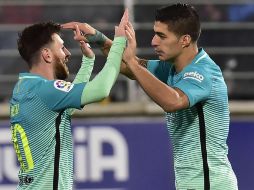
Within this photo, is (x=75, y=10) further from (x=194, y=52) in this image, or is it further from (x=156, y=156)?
(x=194, y=52)

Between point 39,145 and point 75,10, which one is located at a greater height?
point 75,10

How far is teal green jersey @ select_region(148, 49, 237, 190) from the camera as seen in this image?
5809 millimetres

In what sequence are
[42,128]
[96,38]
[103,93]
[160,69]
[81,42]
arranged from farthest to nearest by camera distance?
[160,69]
[96,38]
[81,42]
[42,128]
[103,93]

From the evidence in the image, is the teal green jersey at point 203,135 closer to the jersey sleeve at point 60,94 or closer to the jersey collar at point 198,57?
the jersey collar at point 198,57

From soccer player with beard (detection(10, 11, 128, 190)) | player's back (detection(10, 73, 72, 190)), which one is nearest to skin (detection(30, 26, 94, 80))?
soccer player with beard (detection(10, 11, 128, 190))

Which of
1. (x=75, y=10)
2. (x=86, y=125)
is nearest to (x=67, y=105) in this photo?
(x=86, y=125)

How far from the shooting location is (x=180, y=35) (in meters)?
5.93

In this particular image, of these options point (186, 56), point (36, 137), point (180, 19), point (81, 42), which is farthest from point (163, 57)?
point (36, 137)

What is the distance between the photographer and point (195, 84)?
574 cm

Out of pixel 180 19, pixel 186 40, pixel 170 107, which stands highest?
pixel 180 19

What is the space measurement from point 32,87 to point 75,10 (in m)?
4.00

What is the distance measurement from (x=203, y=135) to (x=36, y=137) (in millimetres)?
988

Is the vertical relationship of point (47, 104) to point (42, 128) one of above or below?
above

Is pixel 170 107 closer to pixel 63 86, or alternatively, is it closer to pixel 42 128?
pixel 63 86
